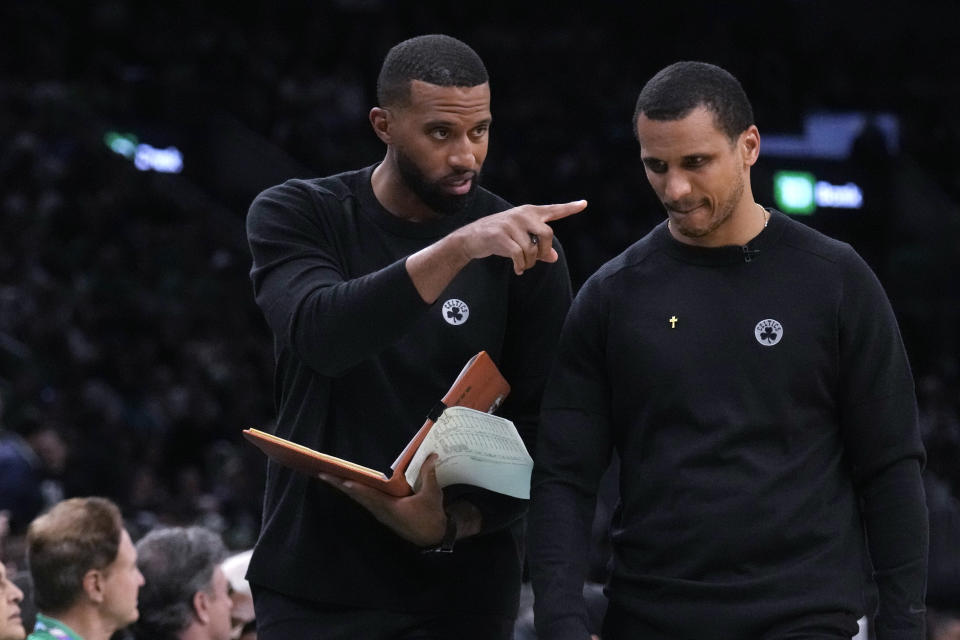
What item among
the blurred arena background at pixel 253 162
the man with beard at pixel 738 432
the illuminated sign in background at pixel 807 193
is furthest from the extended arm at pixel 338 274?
the illuminated sign in background at pixel 807 193

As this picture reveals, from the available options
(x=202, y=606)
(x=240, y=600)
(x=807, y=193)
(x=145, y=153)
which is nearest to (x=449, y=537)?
(x=202, y=606)

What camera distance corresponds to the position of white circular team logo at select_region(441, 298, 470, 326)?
3215mm

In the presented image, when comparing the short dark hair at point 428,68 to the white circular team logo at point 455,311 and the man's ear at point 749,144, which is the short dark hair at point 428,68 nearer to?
the white circular team logo at point 455,311

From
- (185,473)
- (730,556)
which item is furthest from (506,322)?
(185,473)

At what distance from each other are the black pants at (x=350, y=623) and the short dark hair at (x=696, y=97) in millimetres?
1120

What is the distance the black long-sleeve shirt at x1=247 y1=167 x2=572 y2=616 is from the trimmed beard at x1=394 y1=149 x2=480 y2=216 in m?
0.07

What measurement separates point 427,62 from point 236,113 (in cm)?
1247

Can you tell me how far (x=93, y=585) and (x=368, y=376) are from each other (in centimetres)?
157

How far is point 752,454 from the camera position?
283cm

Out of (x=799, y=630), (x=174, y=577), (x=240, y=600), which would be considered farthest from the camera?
(x=240, y=600)

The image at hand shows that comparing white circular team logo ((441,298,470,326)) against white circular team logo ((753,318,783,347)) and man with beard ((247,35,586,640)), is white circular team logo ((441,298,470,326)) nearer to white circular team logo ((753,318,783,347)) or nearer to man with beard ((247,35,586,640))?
man with beard ((247,35,586,640))

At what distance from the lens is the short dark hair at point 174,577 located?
4.39 meters

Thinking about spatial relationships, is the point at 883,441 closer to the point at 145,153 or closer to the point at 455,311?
the point at 455,311

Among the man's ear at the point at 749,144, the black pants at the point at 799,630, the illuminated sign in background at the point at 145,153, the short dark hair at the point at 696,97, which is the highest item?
the illuminated sign in background at the point at 145,153
